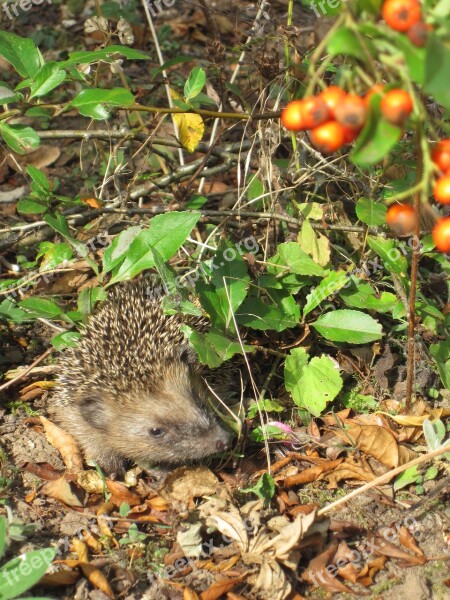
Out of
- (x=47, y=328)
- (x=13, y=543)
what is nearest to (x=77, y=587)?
(x=13, y=543)

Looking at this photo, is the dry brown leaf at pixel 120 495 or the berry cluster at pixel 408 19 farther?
the dry brown leaf at pixel 120 495

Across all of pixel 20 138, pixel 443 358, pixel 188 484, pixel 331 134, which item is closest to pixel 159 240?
pixel 20 138

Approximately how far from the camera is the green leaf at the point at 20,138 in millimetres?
4352

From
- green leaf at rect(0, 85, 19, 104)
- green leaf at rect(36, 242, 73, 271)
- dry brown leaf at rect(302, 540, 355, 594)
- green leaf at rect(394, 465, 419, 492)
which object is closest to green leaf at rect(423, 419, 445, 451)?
green leaf at rect(394, 465, 419, 492)

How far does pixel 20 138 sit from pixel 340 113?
2.73m

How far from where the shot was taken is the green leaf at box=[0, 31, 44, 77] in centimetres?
441

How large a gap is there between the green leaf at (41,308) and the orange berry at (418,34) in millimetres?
3330

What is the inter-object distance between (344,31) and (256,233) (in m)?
3.35

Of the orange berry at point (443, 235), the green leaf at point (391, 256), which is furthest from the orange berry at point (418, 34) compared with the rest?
the green leaf at point (391, 256)

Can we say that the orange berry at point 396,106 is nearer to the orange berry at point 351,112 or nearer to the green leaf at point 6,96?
the orange berry at point 351,112

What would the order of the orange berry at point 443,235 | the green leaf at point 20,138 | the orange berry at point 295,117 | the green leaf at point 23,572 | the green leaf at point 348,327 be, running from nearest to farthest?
the orange berry at point 295,117, the orange berry at point 443,235, the green leaf at point 23,572, the green leaf at point 20,138, the green leaf at point 348,327

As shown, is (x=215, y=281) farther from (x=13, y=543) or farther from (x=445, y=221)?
(x=445, y=221)

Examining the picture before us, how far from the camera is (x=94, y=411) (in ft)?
17.0

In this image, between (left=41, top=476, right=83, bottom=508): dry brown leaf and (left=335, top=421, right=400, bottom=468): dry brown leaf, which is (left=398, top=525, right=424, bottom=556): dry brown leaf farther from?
(left=41, top=476, right=83, bottom=508): dry brown leaf
